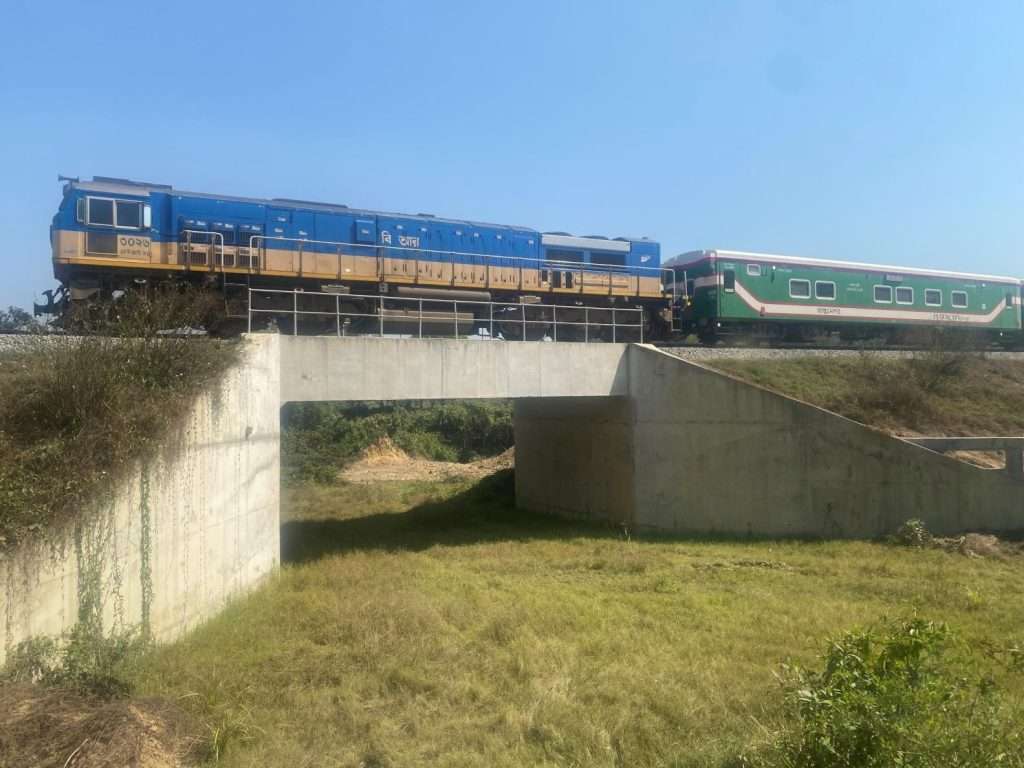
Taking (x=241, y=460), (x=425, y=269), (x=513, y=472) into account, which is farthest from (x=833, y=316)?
(x=241, y=460)

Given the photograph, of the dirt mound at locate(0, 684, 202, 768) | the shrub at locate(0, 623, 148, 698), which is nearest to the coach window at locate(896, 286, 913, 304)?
the shrub at locate(0, 623, 148, 698)

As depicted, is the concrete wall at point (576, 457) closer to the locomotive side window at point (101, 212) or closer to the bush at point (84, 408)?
the bush at point (84, 408)

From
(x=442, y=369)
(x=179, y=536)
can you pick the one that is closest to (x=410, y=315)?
(x=442, y=369)

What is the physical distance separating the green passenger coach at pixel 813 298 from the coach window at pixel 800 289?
33 mm

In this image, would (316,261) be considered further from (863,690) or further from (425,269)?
(863,690)

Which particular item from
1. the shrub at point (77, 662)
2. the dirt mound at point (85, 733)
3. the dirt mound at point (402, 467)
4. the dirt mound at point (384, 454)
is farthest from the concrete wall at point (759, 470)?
the dirt mound at point (384, 454)

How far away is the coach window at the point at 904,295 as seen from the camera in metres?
26.1

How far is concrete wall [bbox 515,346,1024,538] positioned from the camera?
601 inches

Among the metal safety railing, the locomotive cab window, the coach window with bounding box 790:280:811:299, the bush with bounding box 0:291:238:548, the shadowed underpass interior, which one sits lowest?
Result: the shadowed underpass interior

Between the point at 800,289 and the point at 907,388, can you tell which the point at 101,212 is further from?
the point at 800,289

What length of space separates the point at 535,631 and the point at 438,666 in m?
1.78

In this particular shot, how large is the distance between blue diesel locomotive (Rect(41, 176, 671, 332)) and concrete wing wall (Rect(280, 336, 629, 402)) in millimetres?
1510

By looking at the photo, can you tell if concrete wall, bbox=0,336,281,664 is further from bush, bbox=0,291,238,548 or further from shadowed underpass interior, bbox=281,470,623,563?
shadowed underpass interior, bbox=281,470,623,563

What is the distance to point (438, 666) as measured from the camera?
8266 mm
